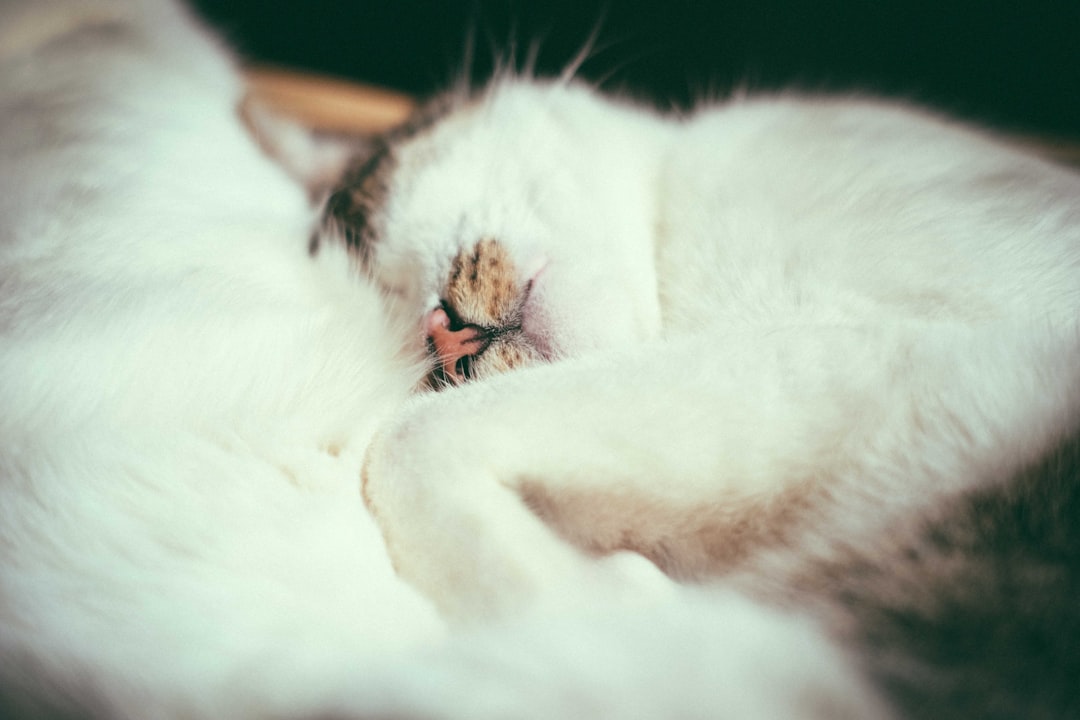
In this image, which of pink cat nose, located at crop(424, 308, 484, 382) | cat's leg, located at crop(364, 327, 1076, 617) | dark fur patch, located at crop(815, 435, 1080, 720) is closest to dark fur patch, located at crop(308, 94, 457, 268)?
pink cat nose, located at crop(424, 308, 484, 382)

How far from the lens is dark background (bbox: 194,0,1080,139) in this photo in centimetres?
123

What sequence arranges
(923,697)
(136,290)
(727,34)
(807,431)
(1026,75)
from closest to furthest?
(923,697)
(807,431)
(136,290)
(1026,75)
(727,34)

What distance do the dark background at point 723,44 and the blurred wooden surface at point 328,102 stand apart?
0.18ft

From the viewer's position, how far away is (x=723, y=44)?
55.7 inches

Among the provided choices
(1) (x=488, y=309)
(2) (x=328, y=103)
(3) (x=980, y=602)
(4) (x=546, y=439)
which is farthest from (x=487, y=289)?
(2) (x=328, y=103)

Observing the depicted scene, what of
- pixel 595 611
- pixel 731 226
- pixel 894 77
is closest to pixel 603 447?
pixel 595 611

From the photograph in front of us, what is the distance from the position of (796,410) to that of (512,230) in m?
0.37

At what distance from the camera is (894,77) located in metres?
1.29

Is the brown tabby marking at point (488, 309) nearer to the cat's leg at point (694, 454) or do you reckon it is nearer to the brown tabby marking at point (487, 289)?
the brown tabby marking at point (487, 289)

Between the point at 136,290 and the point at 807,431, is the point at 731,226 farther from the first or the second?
the point at 136,290

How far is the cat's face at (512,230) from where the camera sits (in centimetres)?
68

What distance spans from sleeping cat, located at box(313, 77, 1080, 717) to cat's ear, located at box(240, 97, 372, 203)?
0.36 metres

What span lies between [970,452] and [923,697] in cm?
16

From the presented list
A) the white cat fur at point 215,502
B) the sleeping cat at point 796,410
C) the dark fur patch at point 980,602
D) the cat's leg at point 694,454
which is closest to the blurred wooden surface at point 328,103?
the white cat fur at point 215,502
